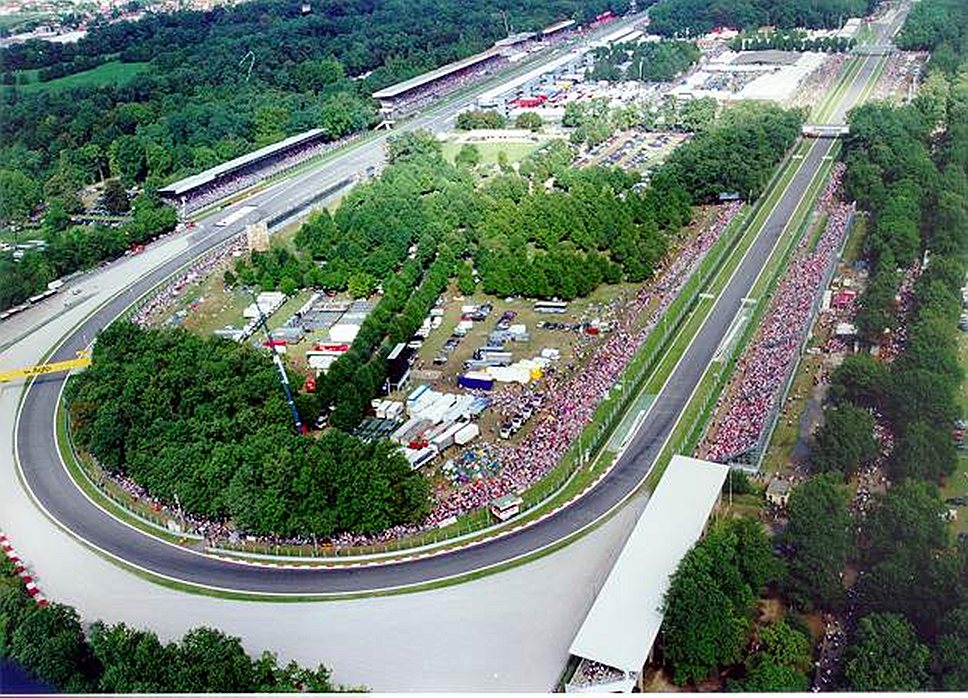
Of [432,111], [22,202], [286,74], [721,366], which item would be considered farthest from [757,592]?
[286,74]

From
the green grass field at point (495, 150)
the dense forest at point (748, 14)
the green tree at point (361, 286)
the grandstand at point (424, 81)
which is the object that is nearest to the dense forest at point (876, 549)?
the green tree at point (361, 286)

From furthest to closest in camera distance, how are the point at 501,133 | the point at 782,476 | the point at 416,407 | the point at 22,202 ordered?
the point at 501,133 < the point at 22,202 < the point at 416,407 < the point at 782,476

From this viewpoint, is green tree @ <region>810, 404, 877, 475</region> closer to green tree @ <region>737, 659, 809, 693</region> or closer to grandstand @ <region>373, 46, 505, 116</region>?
green tree @ <region>737, 659, 809, 693</region>

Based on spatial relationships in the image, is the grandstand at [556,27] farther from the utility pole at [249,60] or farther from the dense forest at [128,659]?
the dense forest at [128,659]

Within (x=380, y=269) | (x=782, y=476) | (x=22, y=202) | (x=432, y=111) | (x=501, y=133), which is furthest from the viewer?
(x=432, y=111)

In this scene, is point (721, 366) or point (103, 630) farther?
point (721, 366)

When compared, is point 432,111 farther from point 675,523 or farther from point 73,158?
point 675,523
